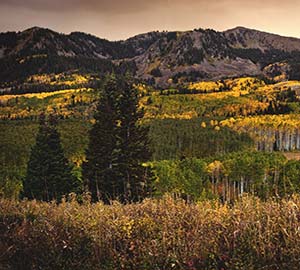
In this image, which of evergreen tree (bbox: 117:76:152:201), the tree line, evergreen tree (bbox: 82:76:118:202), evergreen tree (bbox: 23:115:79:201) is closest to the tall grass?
the tree line

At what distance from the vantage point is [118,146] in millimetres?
37188

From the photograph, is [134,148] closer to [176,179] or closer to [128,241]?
[128,241]

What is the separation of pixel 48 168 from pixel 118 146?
12.2 meters

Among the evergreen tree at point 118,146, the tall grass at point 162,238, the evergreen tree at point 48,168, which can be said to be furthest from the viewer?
the evergreen tree at point 48,168

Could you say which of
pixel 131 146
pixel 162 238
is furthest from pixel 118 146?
pixel 162 238

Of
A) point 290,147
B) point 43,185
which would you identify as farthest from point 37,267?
point 290,147

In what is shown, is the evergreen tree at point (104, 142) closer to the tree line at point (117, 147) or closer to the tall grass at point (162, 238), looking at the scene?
the tree line at point (117, 147)

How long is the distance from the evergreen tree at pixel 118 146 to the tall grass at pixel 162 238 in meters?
27.0

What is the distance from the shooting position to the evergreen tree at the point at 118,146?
36.0m

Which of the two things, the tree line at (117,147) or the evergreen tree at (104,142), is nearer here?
the tree line at (117,147)

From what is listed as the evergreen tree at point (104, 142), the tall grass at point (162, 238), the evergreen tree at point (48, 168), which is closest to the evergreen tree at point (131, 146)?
the evergreen tree at point (104, 142)

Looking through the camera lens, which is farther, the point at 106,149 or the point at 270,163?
the point at 270,163

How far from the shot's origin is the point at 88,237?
770cm

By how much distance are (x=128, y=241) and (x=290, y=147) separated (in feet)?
646
